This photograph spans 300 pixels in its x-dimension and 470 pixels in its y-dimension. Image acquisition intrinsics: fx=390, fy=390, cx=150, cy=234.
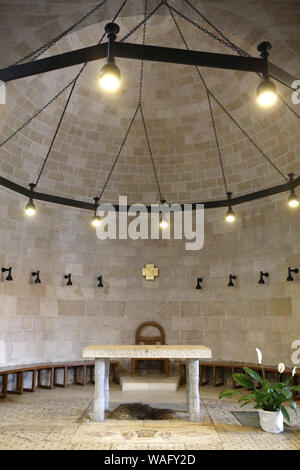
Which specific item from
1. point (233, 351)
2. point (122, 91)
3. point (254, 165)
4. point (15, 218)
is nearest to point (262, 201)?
point (254, 165)

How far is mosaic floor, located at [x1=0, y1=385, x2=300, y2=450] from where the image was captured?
471cm

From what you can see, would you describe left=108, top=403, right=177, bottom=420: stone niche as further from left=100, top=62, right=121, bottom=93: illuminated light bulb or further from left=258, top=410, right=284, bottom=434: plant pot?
left=100, top=62, right=121, bottom=93: illuminated light bulb

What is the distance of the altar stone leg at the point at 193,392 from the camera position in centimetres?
578

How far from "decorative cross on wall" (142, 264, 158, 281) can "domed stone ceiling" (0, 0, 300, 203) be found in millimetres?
1715

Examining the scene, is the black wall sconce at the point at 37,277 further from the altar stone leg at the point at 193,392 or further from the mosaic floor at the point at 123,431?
the altar stone leg at the point at 193,392

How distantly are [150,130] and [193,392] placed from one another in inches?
244

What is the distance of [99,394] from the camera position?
580 cm

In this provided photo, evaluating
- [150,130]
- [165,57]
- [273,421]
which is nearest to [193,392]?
[273,421]

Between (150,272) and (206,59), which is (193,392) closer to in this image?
(150,272)

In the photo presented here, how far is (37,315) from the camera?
841cm

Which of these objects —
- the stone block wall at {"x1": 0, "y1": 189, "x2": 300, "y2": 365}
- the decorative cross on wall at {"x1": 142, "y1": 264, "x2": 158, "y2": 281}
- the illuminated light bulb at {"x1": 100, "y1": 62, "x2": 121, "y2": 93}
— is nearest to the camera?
the illuminated light bulb at {"x1": 100, "y1": 62, "x2": 121, "y2": 93}

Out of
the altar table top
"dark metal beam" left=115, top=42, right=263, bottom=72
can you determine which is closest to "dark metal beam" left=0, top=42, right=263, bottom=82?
"dark metal beam" left=115, top=42, right=263, bottom=72

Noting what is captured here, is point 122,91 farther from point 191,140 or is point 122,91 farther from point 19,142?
point 19,142
